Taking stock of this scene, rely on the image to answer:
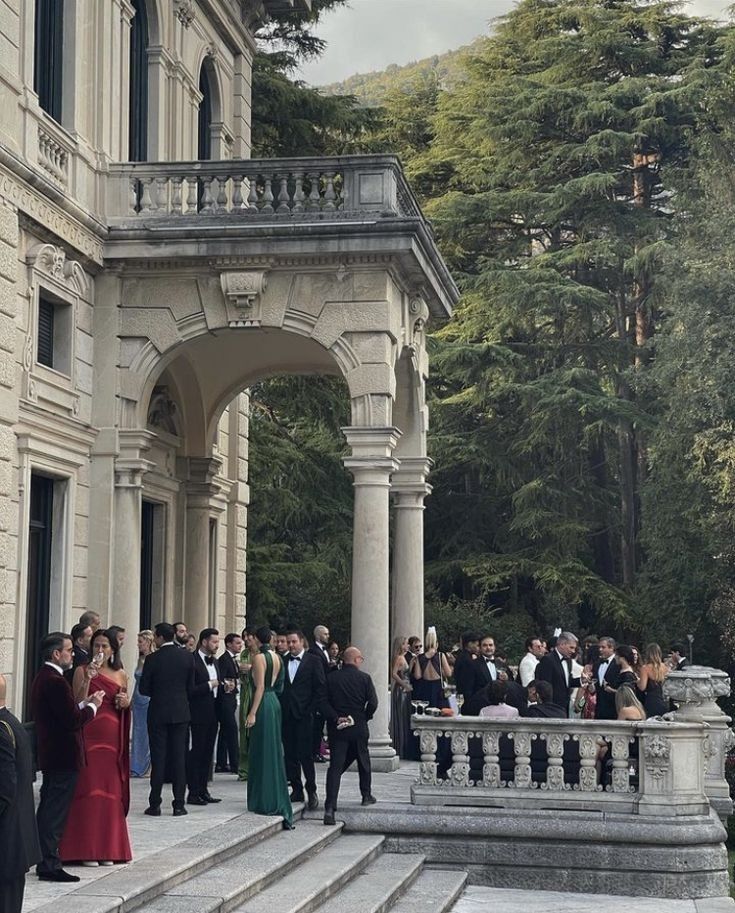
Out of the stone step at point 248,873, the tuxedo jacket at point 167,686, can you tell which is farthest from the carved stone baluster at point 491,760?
the tuxedo jacket at point 167,686

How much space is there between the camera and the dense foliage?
112 ft

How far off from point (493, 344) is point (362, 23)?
13628cm

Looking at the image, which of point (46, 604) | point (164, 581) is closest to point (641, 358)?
point (164, 581)

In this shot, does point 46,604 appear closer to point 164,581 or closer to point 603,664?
point 164,581

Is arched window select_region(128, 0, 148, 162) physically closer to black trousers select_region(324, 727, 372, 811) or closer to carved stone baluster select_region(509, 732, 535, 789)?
black trousers select_region(324, 727, 372, 811)

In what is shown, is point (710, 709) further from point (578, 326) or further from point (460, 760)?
point (578, 326)

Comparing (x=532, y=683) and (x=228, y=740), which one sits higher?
(x=532, y=683)

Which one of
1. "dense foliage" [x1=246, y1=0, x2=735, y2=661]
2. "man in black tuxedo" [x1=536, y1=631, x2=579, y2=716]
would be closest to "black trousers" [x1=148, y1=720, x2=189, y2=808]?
"man in black tuxedo" [x1=536, y1=631, x2=579, y2=716]

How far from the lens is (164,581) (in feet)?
68.8

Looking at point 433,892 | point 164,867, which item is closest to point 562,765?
point 433,892

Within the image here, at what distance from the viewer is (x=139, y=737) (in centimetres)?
1628

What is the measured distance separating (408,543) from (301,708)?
709 centimetres

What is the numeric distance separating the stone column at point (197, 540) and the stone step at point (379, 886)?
319 inches

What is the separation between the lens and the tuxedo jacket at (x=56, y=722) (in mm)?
10102
